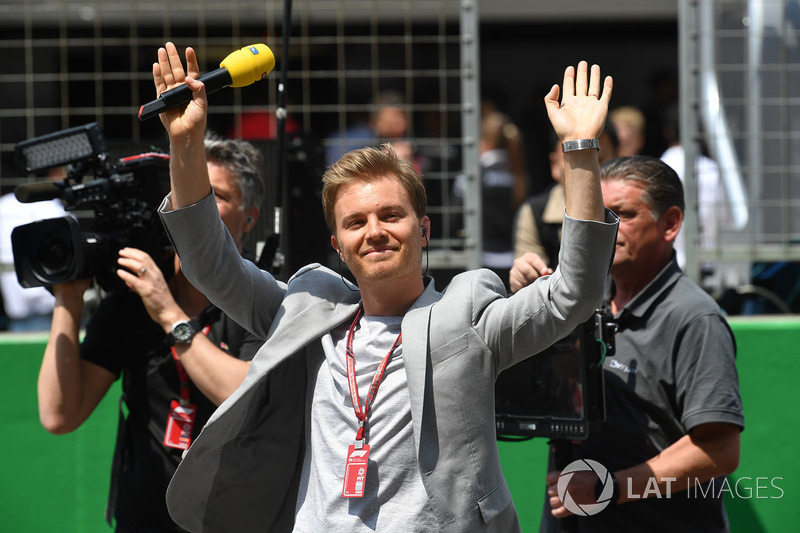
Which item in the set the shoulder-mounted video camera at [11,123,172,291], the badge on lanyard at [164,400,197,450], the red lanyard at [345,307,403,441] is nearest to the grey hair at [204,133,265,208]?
the shoulder-mounted video camera at [11,123,172,291]

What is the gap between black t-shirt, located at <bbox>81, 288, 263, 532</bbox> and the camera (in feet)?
9.43

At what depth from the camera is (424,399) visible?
7.07 feet

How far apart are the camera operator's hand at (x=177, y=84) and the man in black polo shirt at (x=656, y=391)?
1105 millimetres

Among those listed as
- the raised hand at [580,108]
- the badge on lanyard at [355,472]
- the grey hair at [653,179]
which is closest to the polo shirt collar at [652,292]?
the grey hair at [653,179]

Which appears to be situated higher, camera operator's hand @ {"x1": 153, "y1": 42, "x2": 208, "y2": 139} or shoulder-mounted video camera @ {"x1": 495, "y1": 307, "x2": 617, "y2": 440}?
camera operator's hand @ {"x1": 153, "y1": 42, "x2": 208, "y2": 139}

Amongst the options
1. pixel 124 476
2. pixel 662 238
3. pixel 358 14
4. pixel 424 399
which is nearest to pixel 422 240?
pixel 424 399

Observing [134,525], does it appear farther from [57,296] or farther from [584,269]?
[584,269]

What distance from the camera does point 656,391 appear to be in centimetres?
277

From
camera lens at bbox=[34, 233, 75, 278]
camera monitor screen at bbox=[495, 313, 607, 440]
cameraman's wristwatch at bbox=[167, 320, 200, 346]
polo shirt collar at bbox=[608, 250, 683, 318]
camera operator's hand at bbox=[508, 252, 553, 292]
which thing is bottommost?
camera monitor screen at bbox=[495, 313, 607, 440]

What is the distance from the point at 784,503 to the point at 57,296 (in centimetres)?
319

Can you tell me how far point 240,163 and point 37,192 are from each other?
648 millimetres

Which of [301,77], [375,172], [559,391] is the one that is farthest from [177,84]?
[301,77]

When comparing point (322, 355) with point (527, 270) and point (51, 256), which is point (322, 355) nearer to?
point (527, 270)

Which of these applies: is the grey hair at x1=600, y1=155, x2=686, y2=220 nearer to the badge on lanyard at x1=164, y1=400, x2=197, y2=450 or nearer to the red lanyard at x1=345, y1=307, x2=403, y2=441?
the red lanyard at x1=345, y1=307, x2=403, y2=441
